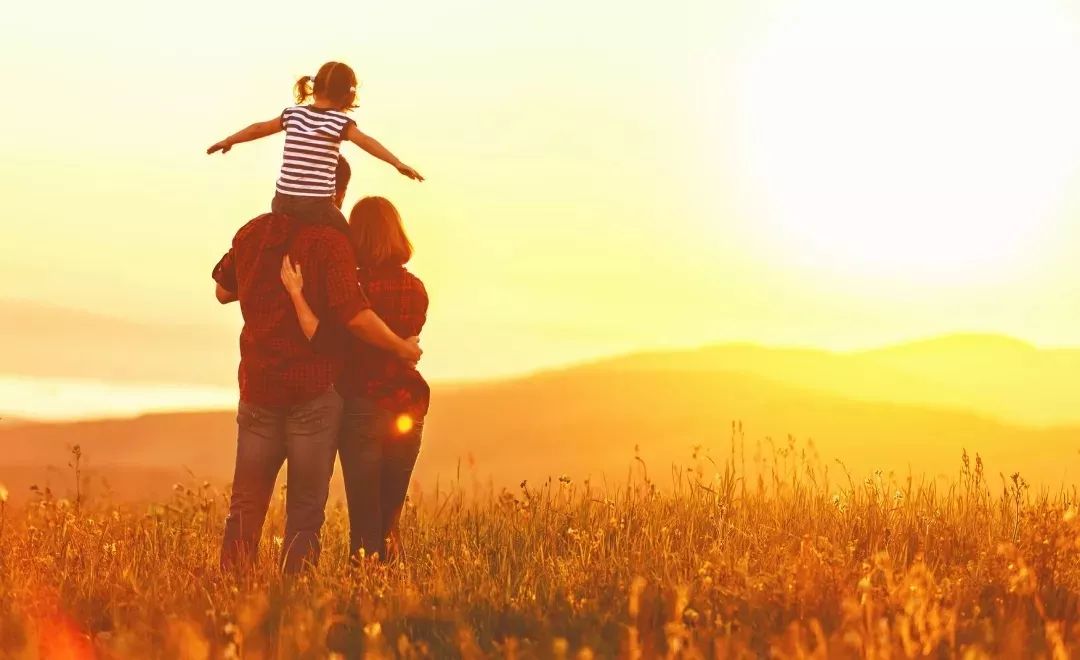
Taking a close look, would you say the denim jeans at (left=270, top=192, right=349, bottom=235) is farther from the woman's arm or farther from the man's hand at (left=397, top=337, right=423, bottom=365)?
the man's hand at (left=397, top=337, right=423, bottom=365)

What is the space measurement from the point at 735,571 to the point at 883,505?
3.59 metres

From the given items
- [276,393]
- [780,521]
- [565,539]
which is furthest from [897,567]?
[276,393]

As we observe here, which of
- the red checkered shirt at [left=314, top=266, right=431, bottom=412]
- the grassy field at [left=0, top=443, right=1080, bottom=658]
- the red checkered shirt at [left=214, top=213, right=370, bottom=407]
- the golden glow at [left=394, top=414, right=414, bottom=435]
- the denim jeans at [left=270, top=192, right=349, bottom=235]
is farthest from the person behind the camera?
the golden glow at [left=394, top=414, right=414, bottom=435]

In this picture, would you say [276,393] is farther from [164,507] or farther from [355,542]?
[164,507]

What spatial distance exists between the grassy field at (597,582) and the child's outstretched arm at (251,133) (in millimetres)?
2749

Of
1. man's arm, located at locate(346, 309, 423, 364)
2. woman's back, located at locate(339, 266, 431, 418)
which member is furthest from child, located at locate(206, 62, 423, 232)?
man's arm, located at locate(346, 309, 423, 364)

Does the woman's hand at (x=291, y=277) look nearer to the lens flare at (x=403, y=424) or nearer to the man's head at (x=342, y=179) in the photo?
the man's head at (x=342, y=179)

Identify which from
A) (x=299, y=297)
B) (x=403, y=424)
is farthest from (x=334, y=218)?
(x=403, y=424)

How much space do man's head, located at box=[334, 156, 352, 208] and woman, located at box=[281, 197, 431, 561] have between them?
171 millimetres

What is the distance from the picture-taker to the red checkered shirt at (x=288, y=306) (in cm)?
786

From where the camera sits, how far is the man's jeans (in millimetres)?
7938

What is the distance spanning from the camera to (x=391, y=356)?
8312 millimetres

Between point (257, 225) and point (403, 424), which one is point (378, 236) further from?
point (403, 424)

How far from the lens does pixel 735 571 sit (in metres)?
7.21
